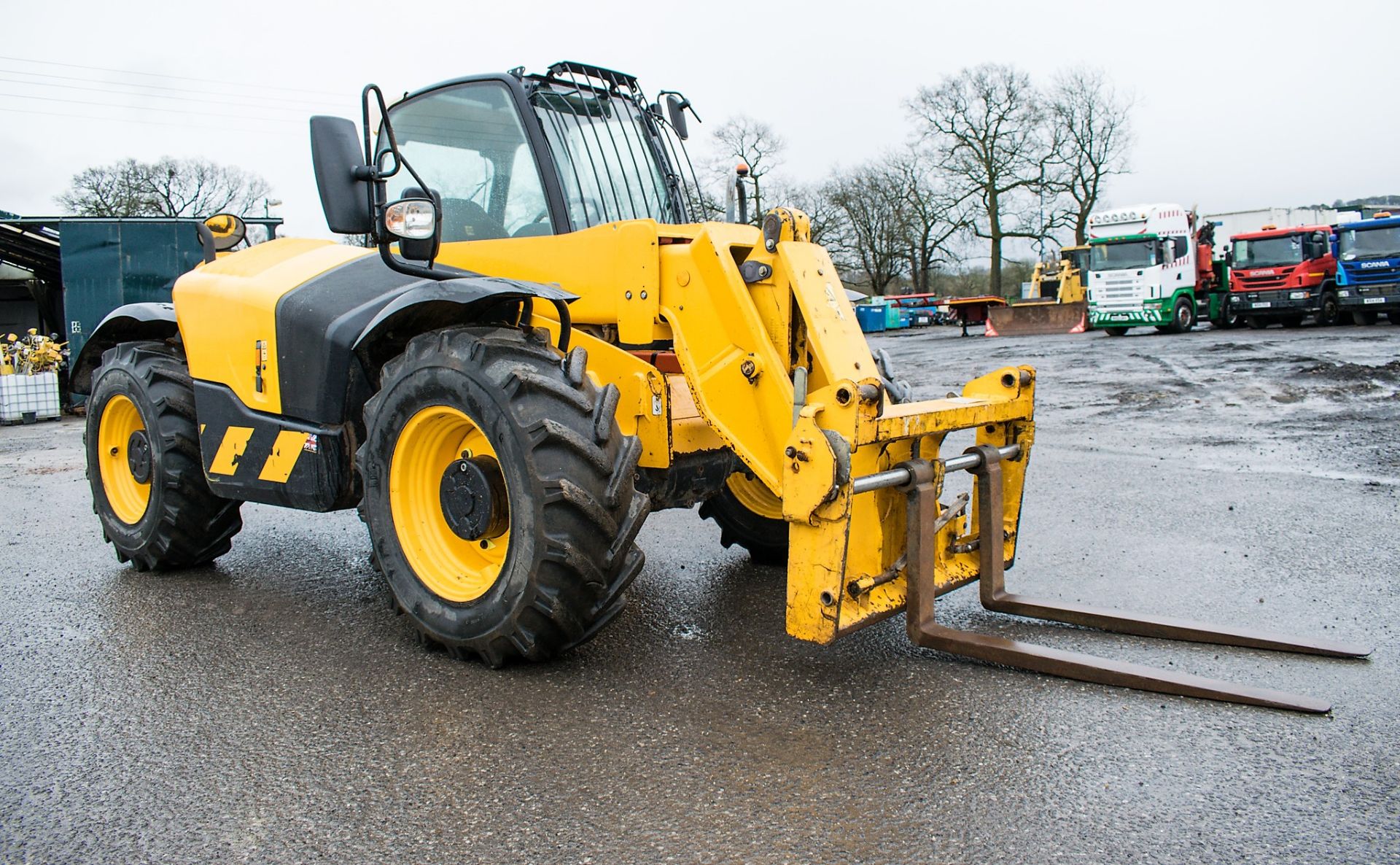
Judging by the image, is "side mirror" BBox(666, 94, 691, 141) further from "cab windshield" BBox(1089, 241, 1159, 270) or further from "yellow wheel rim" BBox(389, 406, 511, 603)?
"cab windshield" BBox(1089, 241, 1159, 270)

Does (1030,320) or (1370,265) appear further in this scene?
(1030,320)

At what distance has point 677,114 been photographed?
5066 mm

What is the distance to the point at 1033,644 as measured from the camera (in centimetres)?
400

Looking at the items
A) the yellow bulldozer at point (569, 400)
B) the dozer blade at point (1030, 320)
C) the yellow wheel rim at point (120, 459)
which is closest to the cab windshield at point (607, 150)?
the yellow bulldozer at point (569, 400)

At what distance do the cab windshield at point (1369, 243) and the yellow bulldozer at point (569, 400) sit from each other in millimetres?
23970

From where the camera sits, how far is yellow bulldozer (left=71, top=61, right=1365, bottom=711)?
3.52m

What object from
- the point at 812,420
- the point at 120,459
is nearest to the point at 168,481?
the point at 120,459

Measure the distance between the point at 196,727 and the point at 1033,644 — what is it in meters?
3.08

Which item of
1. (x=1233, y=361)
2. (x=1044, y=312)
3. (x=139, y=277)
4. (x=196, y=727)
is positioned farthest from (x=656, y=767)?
(x=1044, y=312)

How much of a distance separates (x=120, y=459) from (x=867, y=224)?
50781 millimetres

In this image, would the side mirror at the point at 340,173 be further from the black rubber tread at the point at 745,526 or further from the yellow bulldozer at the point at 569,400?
the black rubber tread at the point at 745,526

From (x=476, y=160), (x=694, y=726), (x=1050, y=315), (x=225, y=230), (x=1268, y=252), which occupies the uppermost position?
(x=1268, y=252)

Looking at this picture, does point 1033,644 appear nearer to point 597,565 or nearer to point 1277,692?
point 1277,692

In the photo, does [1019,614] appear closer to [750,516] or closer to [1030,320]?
[750,516]
